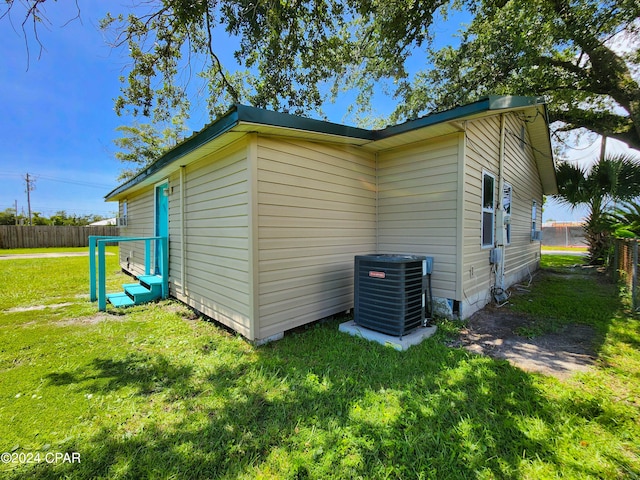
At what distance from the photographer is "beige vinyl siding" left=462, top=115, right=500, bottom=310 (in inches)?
161

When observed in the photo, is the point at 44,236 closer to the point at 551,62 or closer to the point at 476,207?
the point at 476,207

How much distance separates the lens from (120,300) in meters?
5.19

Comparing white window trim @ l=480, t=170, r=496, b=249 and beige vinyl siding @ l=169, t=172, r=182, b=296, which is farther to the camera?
beige vinyl siding @ l=169, t=172, r=182, b=296

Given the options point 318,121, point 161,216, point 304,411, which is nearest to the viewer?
point 304,411

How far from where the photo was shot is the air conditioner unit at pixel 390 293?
3285 mm

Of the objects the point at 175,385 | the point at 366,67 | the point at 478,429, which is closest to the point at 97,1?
the point at 175,385

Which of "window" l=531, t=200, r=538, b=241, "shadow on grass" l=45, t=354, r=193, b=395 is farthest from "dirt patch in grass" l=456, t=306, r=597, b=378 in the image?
"window" l=531, t=200, r=538, b=241

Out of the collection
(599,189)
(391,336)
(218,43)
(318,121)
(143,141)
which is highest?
(143,141)

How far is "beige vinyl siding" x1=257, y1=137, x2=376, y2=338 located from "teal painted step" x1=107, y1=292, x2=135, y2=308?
3311 mm

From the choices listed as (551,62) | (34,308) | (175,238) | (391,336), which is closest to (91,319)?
(34,308)

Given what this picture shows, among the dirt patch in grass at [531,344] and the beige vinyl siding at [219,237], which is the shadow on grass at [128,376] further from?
the dirt patch in grass at [531,344]

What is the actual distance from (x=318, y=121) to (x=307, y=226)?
1377 mm

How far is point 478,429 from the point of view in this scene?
6.21ft

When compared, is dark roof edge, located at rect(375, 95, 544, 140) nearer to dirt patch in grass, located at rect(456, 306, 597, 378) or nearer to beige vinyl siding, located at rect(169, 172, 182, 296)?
dirt patch in grass, located at rect(456, 306, 597, 378)
